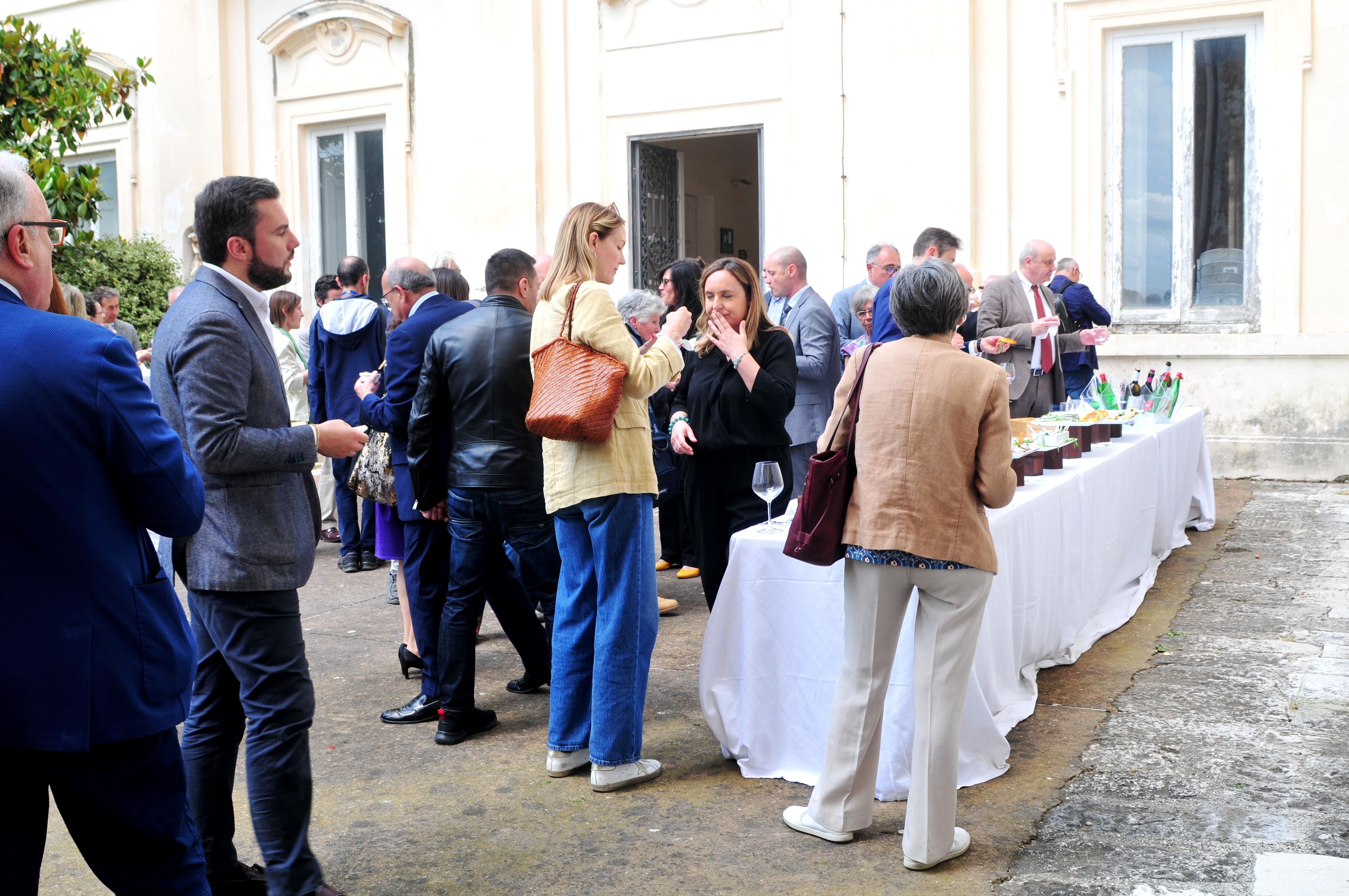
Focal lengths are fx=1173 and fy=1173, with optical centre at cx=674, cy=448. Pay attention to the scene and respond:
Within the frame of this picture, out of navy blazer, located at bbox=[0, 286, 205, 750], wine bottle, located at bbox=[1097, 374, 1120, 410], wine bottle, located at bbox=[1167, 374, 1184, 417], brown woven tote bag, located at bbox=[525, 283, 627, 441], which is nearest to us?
navy blazer, located at bbox=[0, 286, 205, 750]

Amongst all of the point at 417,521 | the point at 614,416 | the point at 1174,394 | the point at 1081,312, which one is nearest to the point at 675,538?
the point at 417,521

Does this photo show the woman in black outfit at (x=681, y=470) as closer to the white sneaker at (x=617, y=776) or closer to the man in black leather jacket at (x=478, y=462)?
the man in black leather jacket at (x=478, y=462)

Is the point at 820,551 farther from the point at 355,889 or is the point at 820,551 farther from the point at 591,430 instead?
the point at 355,889

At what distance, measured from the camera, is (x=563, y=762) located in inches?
158

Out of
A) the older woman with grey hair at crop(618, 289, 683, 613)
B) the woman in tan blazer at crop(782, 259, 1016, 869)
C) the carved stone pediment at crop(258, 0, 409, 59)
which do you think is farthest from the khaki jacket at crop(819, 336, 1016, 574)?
the carved stone pediment at crop(258, 0, 409, 59)

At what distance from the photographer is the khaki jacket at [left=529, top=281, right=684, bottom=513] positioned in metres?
3.74

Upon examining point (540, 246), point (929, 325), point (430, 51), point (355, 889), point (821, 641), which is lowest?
point (355, 889)

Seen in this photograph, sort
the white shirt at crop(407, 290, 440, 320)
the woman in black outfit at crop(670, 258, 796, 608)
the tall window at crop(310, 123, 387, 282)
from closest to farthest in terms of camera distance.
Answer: the woman in black outfit at crop(670, 258, 796, 608), the white shirt at crop(407, 290, 440, 320), the tall window at crop(310, 123, 387, 282)

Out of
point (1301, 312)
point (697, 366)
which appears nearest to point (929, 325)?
point (697, 366)

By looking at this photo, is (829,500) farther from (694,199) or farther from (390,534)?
(694,199)

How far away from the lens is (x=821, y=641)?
3824 mm

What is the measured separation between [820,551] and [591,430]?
0.85 m

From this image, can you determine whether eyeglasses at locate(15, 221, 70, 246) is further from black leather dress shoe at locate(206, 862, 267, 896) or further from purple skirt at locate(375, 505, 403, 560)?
purple skirt at locate(375, 505, 403, 560)

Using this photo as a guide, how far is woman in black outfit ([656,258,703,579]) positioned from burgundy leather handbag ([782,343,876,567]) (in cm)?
144
